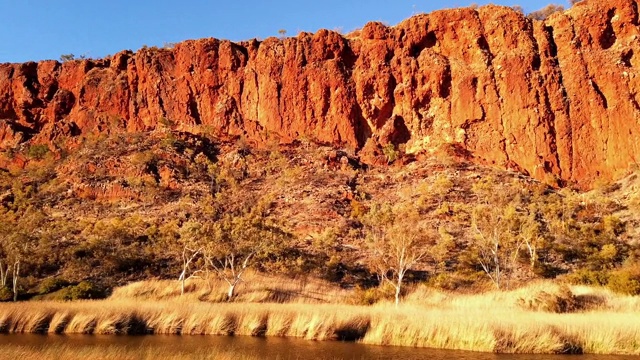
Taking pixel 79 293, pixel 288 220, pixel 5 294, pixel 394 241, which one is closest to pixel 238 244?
pixel 79 293

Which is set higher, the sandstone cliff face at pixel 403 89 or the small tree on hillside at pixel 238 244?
the sandstone cliff face at pixel 403 89

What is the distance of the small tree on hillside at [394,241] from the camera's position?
3309cm

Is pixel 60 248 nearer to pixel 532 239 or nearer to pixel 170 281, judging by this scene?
pixel 170 281

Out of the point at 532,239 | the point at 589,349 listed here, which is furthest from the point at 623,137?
the point at 589,349

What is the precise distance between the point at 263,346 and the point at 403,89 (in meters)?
52.9

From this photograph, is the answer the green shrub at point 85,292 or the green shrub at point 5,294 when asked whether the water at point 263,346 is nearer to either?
the green shrub at point 85,292

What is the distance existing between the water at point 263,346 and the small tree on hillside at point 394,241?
43.7 ft

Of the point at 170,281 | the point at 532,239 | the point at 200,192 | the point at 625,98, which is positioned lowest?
the point at 170,281

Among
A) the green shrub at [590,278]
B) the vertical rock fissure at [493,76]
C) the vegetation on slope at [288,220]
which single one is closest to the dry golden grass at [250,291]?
the vegetation on slope at [288,220]

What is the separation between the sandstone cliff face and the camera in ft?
195

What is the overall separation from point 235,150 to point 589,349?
50.8m

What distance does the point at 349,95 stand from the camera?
6675cm

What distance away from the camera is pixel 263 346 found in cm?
1719

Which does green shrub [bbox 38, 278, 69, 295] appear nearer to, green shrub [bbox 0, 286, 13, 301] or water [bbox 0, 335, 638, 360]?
green shrub [bbox 0, 286, 13, 301]
